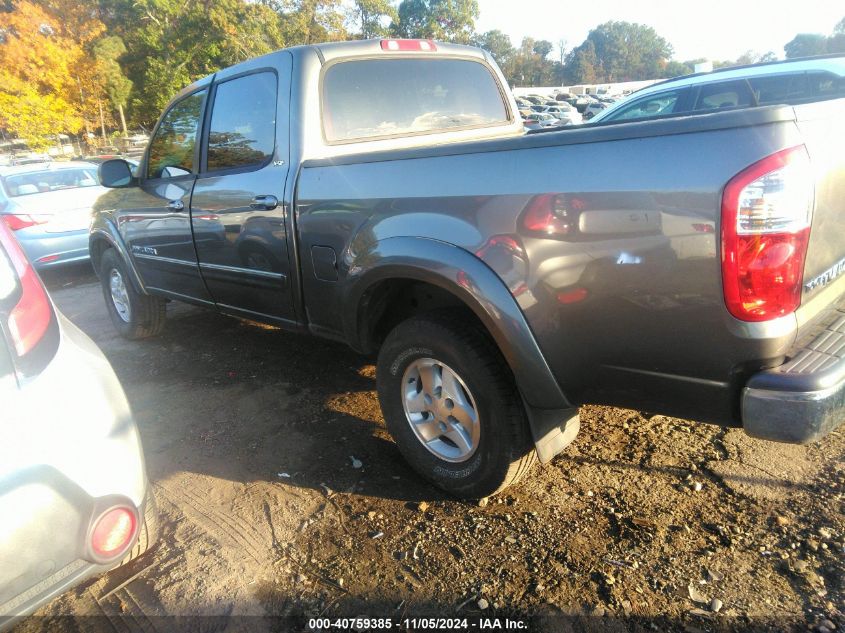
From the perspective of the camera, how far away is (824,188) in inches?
69.9

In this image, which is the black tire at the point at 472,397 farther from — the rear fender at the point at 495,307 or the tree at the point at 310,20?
the tree at the point at 310,20

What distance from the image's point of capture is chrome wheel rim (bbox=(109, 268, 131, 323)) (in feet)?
17.0

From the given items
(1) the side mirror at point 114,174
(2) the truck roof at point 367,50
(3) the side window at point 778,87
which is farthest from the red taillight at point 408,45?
(3) the side window at point 778,87

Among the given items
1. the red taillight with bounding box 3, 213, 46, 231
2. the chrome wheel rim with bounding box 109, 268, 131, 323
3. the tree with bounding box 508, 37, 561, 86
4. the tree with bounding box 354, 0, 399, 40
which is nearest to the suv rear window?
the chrome wheel rim with bounding box 109, 268, 131, 323

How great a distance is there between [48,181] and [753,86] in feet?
29.2

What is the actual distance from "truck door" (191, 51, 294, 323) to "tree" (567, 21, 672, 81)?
92147 millimetres

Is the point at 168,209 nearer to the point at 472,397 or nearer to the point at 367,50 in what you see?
the point at 367,50

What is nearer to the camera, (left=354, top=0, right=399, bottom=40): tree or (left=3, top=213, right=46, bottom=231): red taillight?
(left=3, top=213, right=46, bottom=231): red taillight

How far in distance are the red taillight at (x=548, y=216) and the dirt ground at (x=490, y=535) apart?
127 centimetres

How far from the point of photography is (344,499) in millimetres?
2736

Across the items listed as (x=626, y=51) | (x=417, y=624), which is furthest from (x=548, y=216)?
(x=626, y=51)

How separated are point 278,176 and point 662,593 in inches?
102

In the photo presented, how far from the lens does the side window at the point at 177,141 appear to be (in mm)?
3977

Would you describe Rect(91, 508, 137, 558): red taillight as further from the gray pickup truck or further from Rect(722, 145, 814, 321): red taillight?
Rect(722, 145, 814, 321): red taillight
